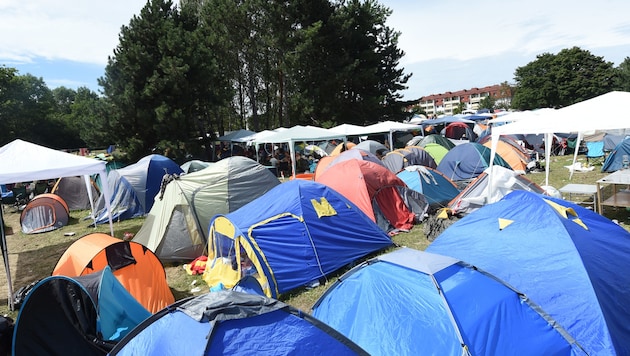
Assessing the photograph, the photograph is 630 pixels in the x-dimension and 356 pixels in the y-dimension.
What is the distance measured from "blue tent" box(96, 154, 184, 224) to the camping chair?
16.1 metres

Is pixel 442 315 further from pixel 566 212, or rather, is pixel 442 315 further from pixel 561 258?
pixel 566 212

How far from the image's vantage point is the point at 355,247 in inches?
250

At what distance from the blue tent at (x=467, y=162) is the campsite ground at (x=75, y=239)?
180 centimetres

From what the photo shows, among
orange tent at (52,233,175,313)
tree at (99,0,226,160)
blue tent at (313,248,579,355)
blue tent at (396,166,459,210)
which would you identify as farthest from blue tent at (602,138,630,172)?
tree at (99,0,226,160)

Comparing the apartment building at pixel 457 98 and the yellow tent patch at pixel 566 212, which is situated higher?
the apartment building at pixel 457 98

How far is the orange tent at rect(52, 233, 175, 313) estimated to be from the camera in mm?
5121

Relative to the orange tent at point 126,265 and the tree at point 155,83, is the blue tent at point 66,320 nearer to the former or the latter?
the orange tent at point 126,265

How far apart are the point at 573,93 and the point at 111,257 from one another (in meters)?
54.4

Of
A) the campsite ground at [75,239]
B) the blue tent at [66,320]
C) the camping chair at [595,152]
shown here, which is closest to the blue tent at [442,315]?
the campsite ground at [75,239]

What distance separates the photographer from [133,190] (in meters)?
11.5

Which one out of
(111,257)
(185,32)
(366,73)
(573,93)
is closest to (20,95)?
(185,32)

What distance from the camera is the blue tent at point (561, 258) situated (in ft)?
11.5

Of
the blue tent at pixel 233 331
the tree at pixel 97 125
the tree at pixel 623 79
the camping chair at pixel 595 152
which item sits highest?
the tree at pixel 623 79

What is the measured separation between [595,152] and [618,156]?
137 inches
